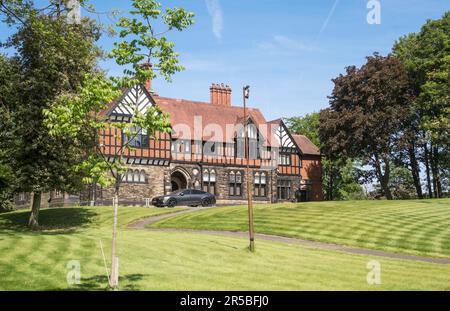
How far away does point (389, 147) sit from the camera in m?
51.2

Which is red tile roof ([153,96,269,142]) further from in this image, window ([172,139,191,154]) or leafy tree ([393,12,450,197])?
leafy tree ([393,12,450,197])

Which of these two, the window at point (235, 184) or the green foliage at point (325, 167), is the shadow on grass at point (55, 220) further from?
the green foliage at point (325, 167)

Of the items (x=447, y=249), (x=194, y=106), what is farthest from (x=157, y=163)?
(x=447, y=249)

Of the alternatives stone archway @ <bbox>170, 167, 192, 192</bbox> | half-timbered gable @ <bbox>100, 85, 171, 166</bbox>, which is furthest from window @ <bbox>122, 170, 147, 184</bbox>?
stone archway @ <bbox>170, 167, 192, 192</bbox>

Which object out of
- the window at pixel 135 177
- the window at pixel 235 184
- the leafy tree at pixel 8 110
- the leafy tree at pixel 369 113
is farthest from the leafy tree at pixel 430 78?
the leafy tree at pixel 8 110

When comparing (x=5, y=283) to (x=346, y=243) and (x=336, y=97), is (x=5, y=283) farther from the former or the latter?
(x=336, y=97)

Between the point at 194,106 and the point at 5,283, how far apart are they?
4292cm

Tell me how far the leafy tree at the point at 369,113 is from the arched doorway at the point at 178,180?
16247 millimetres

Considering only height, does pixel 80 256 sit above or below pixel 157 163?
below

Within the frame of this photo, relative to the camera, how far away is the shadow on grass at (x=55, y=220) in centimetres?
3087

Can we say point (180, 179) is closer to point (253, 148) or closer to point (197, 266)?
point (253, 148)

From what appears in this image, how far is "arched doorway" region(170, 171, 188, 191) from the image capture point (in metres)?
50.0

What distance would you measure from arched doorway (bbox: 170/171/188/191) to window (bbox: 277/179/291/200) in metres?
11.8

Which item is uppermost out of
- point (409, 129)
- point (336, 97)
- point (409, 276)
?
point (336, 97)
